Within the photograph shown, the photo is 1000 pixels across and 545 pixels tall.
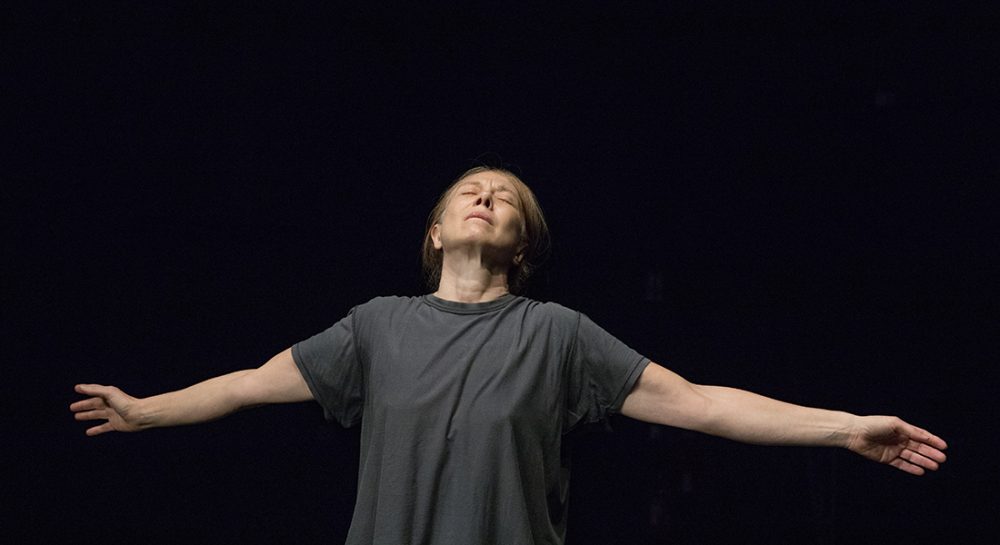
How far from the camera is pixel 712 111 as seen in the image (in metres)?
2.59

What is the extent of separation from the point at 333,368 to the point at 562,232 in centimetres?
68

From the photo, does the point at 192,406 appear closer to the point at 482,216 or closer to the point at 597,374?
the point at 482,216

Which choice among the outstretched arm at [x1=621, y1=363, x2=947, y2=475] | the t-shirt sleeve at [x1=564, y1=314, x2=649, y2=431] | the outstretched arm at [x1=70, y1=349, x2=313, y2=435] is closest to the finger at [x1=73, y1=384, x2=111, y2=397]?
the outstretched arm at [x1=70, y1=349, x2=313, y2=435]

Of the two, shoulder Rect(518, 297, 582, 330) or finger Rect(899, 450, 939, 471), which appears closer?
finger Rect(899, 450, 939, 471)

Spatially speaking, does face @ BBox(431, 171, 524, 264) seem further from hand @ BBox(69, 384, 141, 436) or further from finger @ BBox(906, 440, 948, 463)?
finger @ BBox(906, 440, 948, 463)

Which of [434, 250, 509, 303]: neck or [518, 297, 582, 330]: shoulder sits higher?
[434, 250, 509, 303]: neck

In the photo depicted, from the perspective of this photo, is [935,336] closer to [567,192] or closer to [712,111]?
[712,111]

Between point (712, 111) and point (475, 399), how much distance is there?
100cm

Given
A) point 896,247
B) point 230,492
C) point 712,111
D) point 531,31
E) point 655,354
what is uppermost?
point 531,31

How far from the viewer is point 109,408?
228 centimetres

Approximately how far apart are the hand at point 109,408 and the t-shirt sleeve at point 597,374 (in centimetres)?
92

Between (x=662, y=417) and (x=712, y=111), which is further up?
(x=712, y=111)

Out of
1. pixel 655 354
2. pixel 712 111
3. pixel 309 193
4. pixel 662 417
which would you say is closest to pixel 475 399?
pixel 662 417

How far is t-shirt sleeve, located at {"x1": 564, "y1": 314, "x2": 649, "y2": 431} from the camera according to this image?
216cm
